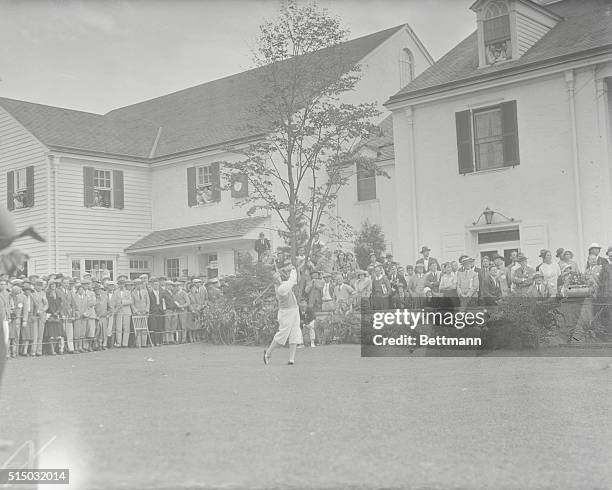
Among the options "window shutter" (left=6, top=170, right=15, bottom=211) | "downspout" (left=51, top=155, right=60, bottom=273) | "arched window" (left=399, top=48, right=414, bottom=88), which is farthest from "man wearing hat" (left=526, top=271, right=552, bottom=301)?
"window shutter" (left=6, top=170, right=15, bottom=211)

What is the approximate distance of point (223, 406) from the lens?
811 centimetres

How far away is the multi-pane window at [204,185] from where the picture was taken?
88.7 feet

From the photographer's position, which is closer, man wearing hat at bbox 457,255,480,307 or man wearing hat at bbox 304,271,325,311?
man wearing hat at bbox 457,255,480,307

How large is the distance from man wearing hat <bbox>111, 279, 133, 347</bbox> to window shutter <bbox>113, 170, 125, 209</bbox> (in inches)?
337

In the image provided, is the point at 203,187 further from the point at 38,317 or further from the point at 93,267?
the point at 38,317

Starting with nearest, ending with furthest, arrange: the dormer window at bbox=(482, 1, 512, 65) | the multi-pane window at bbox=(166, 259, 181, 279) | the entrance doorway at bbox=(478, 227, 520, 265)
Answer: the entrance doorway at bbox=(478, 227, 520, 265)
the dormer window at bbox=(482, 1, 512, 65)
the multi-pane window at bbox=(166, 259, 181, 279)

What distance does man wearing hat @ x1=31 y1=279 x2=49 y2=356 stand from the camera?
17.4m

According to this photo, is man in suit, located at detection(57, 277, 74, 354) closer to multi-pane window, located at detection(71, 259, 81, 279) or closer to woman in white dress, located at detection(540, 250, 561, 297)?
multi-pane window, located at detection(71, 259, 81, 279)

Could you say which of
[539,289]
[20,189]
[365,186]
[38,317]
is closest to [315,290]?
[539,289]

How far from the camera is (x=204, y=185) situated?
1070 inches

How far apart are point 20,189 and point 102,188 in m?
2.73

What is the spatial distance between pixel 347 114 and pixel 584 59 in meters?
5.79

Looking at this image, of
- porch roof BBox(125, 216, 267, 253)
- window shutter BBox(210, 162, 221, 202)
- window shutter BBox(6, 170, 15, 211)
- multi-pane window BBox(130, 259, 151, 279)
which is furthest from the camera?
multi-pane window BBox(130, 259, 151, 279)

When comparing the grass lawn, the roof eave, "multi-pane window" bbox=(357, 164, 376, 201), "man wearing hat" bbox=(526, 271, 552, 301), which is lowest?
the grass lawn
